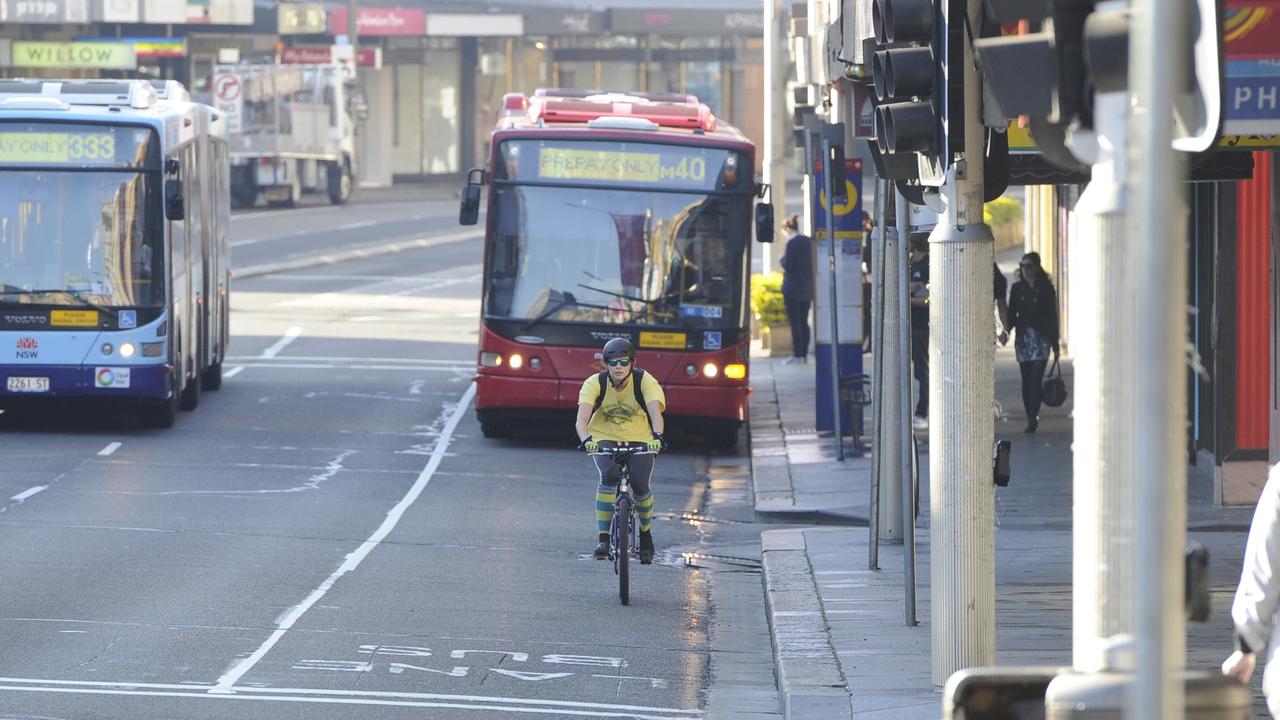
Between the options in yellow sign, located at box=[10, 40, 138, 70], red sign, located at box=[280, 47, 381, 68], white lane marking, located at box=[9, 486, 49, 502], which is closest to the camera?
white lane marking, located at box=[9, 486, 49, 502]

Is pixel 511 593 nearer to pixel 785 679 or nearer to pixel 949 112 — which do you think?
pixel 785 679

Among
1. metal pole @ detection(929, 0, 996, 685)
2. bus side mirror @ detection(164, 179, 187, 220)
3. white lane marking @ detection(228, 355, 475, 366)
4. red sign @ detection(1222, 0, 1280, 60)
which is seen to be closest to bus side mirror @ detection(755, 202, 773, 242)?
bus side mirror @ detection(164, 179, 187, 220)

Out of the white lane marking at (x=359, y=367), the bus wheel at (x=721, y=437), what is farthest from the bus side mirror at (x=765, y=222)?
the white lane marking at (x=359, y=367)

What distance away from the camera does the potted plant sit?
29000mm

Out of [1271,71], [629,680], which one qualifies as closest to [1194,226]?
[1271,71]

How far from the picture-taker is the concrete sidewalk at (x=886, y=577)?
995cm

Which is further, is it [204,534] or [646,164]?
[646,164]

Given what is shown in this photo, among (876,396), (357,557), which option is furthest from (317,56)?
(876,396)

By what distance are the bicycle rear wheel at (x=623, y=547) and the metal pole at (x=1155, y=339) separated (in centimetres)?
859

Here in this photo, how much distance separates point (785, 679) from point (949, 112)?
2806mm

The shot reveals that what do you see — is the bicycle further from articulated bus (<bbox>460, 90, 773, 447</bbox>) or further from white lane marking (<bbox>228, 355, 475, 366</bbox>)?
white lane marking (<bbox>228, 355, 475, 366</bbox>)

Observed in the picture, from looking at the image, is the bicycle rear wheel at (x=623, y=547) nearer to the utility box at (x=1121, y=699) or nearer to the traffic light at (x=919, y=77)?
the traffic light at (x=919, y=77)

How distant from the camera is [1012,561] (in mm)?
13539

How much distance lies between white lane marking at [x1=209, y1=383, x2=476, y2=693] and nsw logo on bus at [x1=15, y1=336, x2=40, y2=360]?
3.78 m
